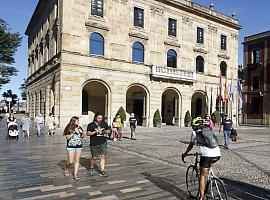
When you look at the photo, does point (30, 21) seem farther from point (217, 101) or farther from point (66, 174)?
point (66, 174)

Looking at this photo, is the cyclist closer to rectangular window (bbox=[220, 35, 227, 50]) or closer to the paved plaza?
the paved plaza

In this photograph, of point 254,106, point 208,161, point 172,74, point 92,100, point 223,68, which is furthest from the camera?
point 254,106

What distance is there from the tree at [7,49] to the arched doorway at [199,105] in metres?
22.8

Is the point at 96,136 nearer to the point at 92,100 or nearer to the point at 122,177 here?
the point at 122,177

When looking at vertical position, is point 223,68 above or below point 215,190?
above

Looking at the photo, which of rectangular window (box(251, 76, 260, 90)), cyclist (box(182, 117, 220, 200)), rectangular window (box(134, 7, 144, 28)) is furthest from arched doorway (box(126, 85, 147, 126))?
cyclist (box(182, 117, 220, 200))

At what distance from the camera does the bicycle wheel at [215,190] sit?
495 centimetres

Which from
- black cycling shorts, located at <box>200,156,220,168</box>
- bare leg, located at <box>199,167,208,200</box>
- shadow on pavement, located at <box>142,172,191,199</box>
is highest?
black cycling shorts, located at <box>200,156,220,168</box>

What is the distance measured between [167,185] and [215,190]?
82.3 inches

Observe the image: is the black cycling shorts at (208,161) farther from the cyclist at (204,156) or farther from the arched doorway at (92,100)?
the arched doorway at (92,100)

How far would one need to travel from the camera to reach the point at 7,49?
33.3m

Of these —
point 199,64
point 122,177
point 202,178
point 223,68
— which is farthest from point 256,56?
point 202,178

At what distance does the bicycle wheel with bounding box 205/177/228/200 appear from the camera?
4.95 m

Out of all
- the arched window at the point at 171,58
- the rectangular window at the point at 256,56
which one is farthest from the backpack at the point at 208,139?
the rectangular window at the point at 256,56
